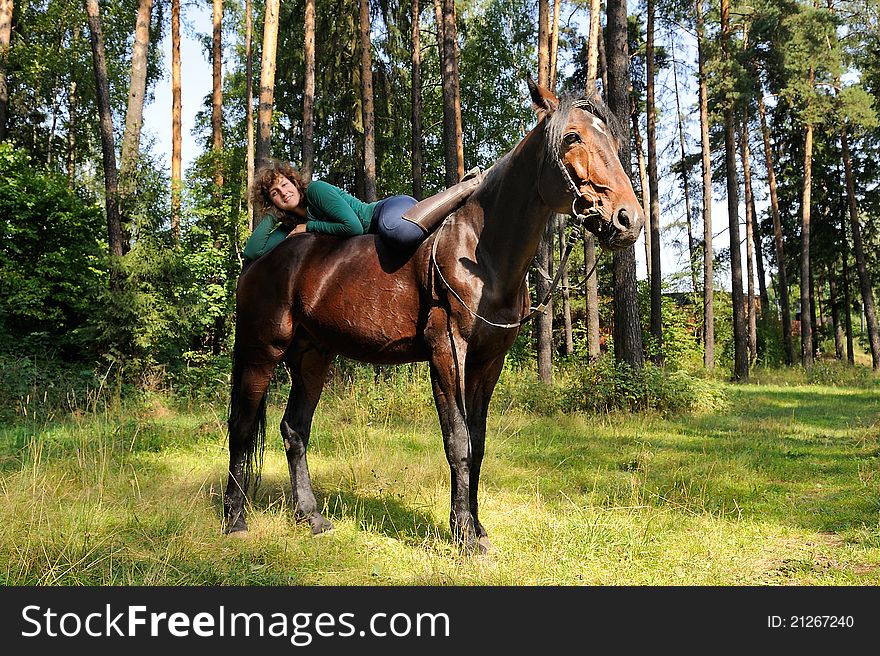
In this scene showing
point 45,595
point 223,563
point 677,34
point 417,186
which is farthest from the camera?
point 677,34

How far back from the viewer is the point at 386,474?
5629 millimetres

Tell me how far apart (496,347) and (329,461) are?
10.7ft

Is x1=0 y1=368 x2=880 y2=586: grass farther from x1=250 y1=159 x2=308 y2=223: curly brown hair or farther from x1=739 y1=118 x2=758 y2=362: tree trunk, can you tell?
x1=739 y1=118 x2=758 y2=362: tree trunk

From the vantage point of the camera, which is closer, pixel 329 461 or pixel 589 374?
pixel 329 461

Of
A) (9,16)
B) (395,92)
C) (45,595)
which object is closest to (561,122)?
(45,595)

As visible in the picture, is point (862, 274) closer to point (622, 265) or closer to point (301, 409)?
point (622, 265)

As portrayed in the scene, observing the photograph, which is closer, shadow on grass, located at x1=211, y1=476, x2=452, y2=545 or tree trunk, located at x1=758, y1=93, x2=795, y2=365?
shadow on grass, located at x1=211, y1=476, x2=452, y2=545

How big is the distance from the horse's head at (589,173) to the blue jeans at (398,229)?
890 millimetres

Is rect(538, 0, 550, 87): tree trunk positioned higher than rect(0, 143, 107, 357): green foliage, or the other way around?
rect(538, 0, 550, 87): tree trunk

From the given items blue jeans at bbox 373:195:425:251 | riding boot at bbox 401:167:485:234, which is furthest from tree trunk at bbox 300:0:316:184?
riding boot at bbox 401:167:485:234

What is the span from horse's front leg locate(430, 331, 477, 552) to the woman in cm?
81

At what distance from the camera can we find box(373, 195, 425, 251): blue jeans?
3.86 metres

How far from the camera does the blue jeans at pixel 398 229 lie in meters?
3.86

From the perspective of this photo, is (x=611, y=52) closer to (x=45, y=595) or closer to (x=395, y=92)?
(x=45, y=595)
